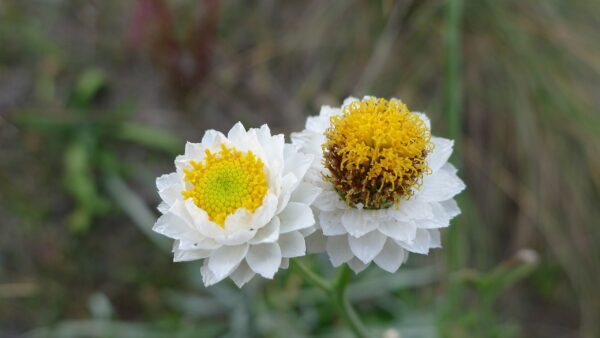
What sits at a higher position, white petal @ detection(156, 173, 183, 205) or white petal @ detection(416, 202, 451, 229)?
white petal @ detection(156, 173, 183, 205)

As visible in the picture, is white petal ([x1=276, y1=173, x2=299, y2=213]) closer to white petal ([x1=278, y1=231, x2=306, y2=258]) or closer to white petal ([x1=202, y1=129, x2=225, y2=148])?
white petal ([x1=278, y1=231, x2=306, y2=258])

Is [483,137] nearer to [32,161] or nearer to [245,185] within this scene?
[245,185]

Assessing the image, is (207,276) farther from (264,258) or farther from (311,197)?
(311,197)

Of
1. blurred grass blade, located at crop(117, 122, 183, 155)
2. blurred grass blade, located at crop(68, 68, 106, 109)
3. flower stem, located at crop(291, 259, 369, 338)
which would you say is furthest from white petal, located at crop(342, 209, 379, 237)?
blurred grass blade, located at crop(68, 68, 106, 109)

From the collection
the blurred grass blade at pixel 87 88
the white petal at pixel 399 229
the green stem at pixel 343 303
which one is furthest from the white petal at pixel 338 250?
the blurred grass blade at pixel 87 88

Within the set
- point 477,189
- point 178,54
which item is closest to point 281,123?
point 178,54

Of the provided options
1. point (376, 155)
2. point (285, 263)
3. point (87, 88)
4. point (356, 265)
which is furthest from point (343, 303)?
point (87, 88)

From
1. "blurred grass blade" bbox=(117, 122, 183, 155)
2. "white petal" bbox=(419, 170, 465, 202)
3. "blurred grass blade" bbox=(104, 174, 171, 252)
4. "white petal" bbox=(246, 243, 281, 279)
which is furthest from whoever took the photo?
"blurred grass blade" bbox=(117, 122, 183, 155)
